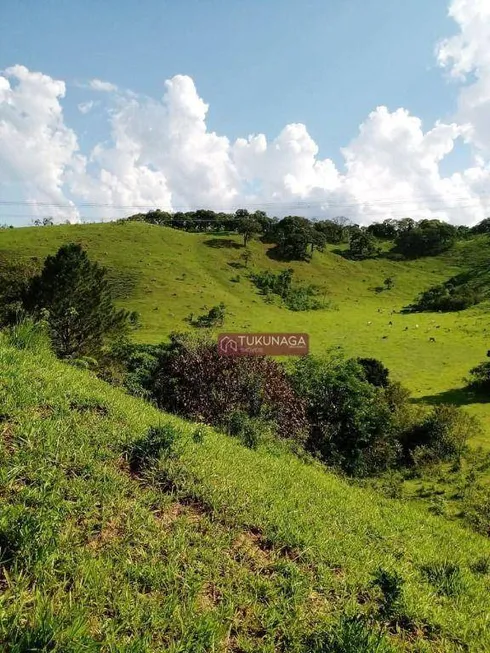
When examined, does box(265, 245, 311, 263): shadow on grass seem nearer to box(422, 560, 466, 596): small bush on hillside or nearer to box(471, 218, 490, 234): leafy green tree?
box(471, 218, 490, 234): leafy green tree

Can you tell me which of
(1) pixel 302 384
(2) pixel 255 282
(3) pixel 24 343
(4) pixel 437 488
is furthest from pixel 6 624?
(2) pixel 255 282

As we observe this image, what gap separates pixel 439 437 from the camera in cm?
2827

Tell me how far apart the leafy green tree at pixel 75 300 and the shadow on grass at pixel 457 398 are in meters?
26.1

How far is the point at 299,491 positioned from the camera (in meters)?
8.95

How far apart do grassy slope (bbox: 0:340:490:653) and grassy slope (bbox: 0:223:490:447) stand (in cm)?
2717

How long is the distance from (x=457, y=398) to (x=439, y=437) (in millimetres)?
11944

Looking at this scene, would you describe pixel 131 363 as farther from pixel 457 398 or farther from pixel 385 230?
pixel 385 230

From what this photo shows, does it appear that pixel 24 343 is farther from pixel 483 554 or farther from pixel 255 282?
pixel 255 282

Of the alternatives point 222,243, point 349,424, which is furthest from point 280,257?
point 349,424

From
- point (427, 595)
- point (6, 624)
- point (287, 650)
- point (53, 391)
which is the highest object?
point (53, 391)

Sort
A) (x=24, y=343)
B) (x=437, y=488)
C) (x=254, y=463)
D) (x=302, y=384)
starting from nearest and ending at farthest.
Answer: (x=24, y=343) < (x=254, y=463) < (x=437, y=488) < (x=302, y=384)

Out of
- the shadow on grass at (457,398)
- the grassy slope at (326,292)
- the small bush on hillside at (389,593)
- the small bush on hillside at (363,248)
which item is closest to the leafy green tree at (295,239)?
the grassy slope at (326,292)

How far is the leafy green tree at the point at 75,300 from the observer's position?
32.8 metres

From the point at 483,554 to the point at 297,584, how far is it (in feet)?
23.0
